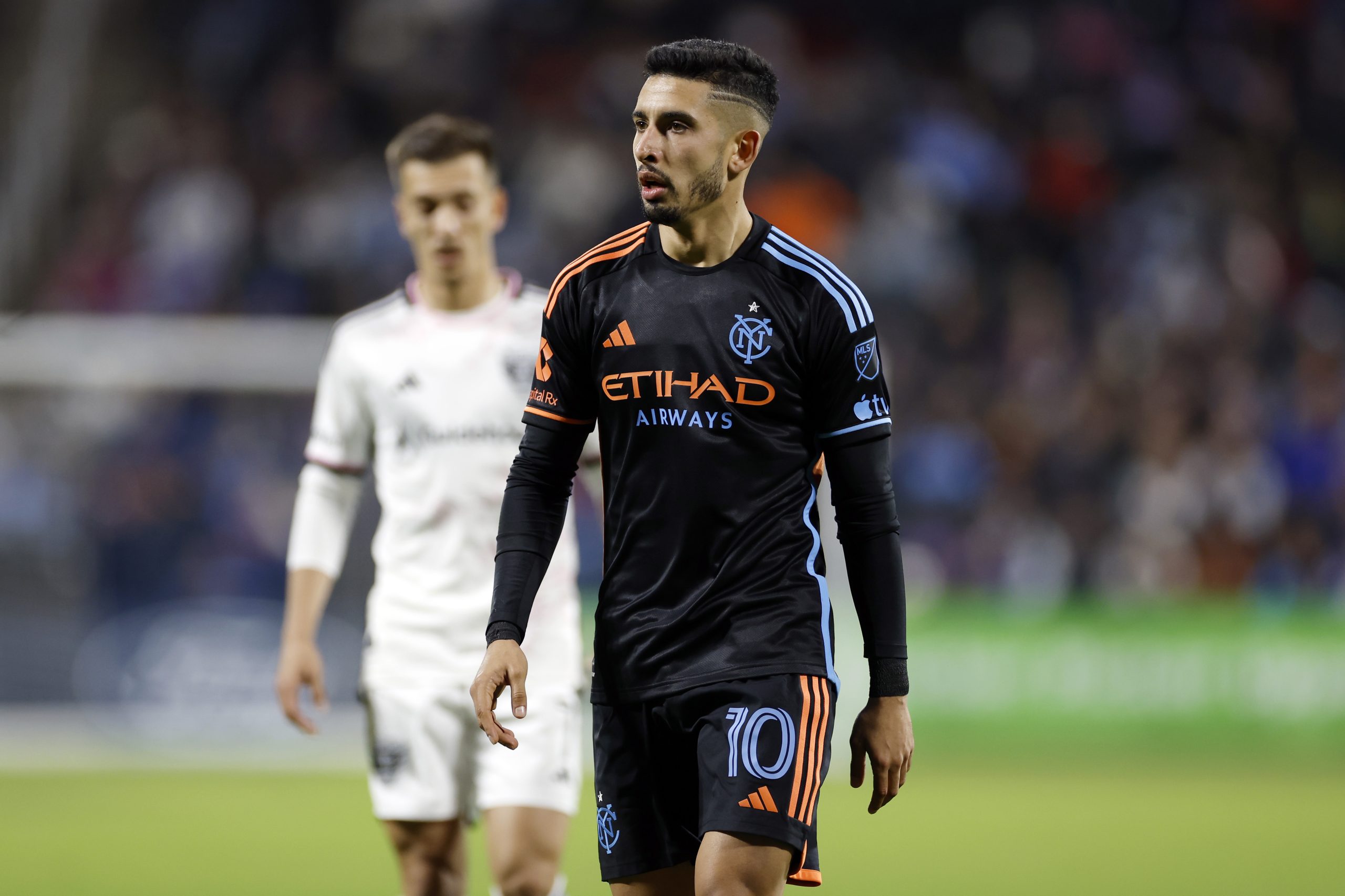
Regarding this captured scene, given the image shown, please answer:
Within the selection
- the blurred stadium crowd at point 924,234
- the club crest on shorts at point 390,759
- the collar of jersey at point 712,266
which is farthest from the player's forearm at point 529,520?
the blurred stadium crowd at point 924,234

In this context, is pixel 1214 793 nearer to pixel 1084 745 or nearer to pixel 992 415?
pixel 1084 745

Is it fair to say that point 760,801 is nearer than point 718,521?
Yes

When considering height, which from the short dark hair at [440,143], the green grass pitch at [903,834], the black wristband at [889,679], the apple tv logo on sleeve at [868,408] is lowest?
the green grass pitch at [903,834]

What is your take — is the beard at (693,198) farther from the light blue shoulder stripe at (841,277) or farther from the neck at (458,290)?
the neck at (458,290)

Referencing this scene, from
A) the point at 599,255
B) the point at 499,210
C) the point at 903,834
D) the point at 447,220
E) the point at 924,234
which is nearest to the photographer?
the point at 599,255

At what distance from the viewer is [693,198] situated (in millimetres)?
3676

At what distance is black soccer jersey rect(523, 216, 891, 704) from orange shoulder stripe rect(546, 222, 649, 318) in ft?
0.32

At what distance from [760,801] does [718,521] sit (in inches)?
23.4

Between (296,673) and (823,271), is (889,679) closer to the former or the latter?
(823,271)

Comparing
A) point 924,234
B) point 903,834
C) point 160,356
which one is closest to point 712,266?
point 903,834

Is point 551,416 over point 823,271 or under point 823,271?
under

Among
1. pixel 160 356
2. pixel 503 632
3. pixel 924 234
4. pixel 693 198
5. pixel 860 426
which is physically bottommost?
pixel 503 632

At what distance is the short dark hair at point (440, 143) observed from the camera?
536 centimetres

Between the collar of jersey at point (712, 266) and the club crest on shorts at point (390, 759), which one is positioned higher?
the collar of jersey at point (712, 266)
